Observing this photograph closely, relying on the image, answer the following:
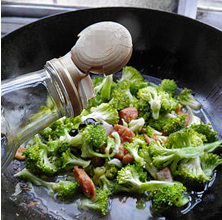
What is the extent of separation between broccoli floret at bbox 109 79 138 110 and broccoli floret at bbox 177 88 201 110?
30cm

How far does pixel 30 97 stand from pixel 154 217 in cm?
80

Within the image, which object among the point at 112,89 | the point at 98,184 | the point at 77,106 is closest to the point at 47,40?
the point at 112,89

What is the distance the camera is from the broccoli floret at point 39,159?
157 cm

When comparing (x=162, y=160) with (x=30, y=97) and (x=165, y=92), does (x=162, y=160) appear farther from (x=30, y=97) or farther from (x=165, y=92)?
(x=30, y=97)

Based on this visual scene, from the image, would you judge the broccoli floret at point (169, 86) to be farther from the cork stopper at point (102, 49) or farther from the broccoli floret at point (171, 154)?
the cork stopper at point (102, 49)

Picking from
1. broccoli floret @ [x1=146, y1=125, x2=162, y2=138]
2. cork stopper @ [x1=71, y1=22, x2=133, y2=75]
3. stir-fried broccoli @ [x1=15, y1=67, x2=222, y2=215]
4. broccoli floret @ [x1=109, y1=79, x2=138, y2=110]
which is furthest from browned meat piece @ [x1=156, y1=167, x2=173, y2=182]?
cork stopper @ [x1=71, y1=22, x2=133, y2=75]

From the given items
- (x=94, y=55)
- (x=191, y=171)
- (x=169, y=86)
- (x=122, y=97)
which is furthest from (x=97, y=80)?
(x=94, y=55)

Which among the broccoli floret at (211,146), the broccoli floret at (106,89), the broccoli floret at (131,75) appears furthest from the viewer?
the broccoli floret at (131,75)

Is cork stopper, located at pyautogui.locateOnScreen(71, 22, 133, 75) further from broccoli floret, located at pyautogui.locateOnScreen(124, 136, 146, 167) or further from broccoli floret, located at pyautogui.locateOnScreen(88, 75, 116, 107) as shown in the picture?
broccoli floret, located at pyautogui.locateOnScreen(88, 75, 116, 107)

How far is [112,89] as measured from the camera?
1946 mm

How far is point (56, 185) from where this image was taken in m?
1.55

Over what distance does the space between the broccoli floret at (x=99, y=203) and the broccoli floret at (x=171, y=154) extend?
0.30 metres

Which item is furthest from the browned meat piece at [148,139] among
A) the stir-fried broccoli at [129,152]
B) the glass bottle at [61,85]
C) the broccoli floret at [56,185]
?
the glass bottle at [61,85]

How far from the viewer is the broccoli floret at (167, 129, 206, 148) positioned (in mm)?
1604
